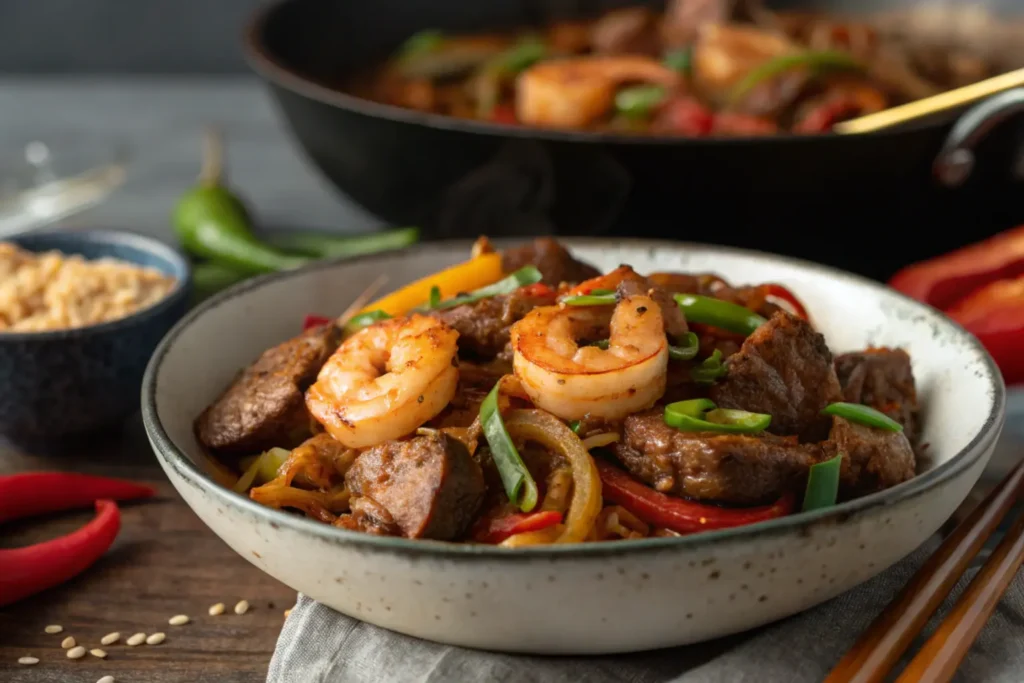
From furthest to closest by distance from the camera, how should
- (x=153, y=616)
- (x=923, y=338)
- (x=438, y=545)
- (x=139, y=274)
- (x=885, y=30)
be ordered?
1. (x=885, y=30)
2. (x=139, y=274)
3. (x=923, y=338)
4. (x=153, y=616)
5. (x=438, y=545)

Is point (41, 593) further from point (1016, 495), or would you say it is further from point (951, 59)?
point (951, 59)

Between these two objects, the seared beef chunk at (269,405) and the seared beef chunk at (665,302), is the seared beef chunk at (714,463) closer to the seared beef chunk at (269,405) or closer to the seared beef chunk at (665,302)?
the seared beef chunk at (665,302)

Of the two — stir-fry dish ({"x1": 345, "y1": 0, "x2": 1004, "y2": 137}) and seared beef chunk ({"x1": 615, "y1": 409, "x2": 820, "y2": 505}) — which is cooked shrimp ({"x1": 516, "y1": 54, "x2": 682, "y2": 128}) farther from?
seared beef chunk ({"x1": 615, "y1": 409, "x2": 820, "y2": 505})

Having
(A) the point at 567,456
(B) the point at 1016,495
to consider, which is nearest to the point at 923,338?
(B) the point at 1016,495

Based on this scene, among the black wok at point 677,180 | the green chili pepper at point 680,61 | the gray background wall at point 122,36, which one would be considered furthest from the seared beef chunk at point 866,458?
the gray background wall at point 122,36

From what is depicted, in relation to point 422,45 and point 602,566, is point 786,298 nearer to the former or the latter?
point 602,566

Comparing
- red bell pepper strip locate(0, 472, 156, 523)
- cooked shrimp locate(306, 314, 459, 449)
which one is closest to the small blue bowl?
red bell pepper strip locate(0, 472, 156, 523)

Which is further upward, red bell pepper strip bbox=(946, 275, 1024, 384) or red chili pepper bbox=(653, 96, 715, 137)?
red chili pepper bbox=(653, 96, 715, 137)
